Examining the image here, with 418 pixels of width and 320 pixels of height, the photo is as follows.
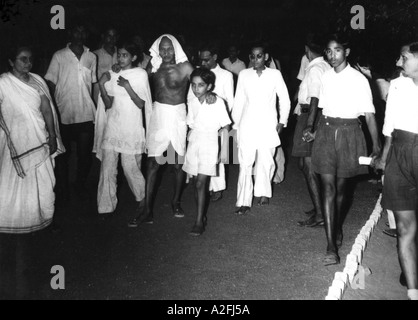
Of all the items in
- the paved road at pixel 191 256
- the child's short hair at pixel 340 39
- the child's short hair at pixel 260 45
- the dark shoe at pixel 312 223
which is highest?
the child's short hair at pixel 260 45

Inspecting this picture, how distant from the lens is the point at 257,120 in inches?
270

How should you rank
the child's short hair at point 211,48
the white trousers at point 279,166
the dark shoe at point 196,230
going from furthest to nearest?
the white trousers at point 279,166
the child's short hair at point 211,48
the dark shoe at point 196,230

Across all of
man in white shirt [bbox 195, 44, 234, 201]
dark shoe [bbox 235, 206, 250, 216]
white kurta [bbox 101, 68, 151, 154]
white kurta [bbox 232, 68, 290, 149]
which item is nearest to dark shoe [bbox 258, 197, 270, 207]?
dark shoe [bbox 235, 206, 250, 216]

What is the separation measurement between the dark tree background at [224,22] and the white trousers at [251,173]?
158cm

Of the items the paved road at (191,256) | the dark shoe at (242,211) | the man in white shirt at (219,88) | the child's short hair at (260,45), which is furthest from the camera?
the man in white shirt at (219,88)

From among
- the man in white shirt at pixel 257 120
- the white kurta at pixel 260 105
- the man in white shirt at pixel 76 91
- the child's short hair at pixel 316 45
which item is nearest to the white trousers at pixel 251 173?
the man in white shirt at pixel 257 120

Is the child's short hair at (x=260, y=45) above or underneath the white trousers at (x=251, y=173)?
above

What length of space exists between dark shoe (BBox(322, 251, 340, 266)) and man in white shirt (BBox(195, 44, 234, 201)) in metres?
2.40

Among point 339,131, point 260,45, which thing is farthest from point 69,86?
point 339,131

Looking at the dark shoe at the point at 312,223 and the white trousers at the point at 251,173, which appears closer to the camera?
the dark shoe at the point at 312,223

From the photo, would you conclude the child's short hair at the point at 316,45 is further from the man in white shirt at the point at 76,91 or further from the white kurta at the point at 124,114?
the man in white shirt at the point at 76,91

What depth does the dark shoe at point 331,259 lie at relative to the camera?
5094mm

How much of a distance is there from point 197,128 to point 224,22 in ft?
46.2

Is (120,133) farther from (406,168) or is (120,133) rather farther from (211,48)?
(406,168)
